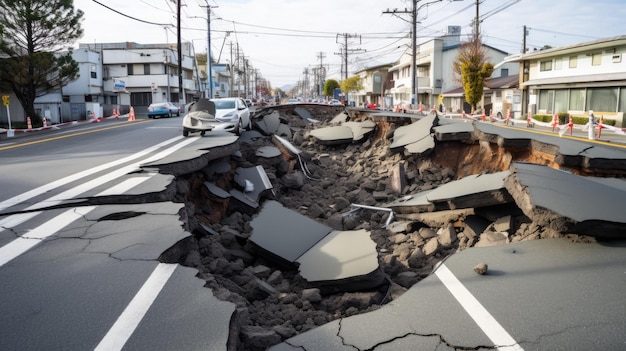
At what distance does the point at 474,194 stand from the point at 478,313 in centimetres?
343

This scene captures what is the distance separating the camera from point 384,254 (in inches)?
283

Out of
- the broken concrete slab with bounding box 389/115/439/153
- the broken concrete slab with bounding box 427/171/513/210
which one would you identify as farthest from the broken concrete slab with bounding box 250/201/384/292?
the broken concrete slab with bounding box 389/115/439/153

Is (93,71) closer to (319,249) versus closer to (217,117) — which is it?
(217,117)

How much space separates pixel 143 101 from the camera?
5712cm

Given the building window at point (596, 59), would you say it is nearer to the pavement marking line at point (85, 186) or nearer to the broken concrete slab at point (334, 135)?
the broken concrete slab at point (334, 135)

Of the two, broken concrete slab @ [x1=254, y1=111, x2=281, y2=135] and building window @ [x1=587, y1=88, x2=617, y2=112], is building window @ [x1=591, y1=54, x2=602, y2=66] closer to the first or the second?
building window @ [x1=587, y1=88, x2=617, y2=112]

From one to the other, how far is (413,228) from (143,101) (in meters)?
55.0

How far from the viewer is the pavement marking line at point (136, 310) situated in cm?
279

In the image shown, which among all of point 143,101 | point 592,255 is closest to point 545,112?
point 592,255

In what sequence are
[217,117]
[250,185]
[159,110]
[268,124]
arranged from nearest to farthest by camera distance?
[250,185] < [217,117] < [268,124] < [159,110]

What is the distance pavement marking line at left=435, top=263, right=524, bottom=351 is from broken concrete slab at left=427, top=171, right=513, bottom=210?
2.22 meters

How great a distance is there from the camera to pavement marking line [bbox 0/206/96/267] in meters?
4.21

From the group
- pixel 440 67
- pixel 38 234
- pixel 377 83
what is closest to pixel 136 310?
pixel 38 234

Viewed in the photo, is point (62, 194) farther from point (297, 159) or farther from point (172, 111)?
point (172, 111)
